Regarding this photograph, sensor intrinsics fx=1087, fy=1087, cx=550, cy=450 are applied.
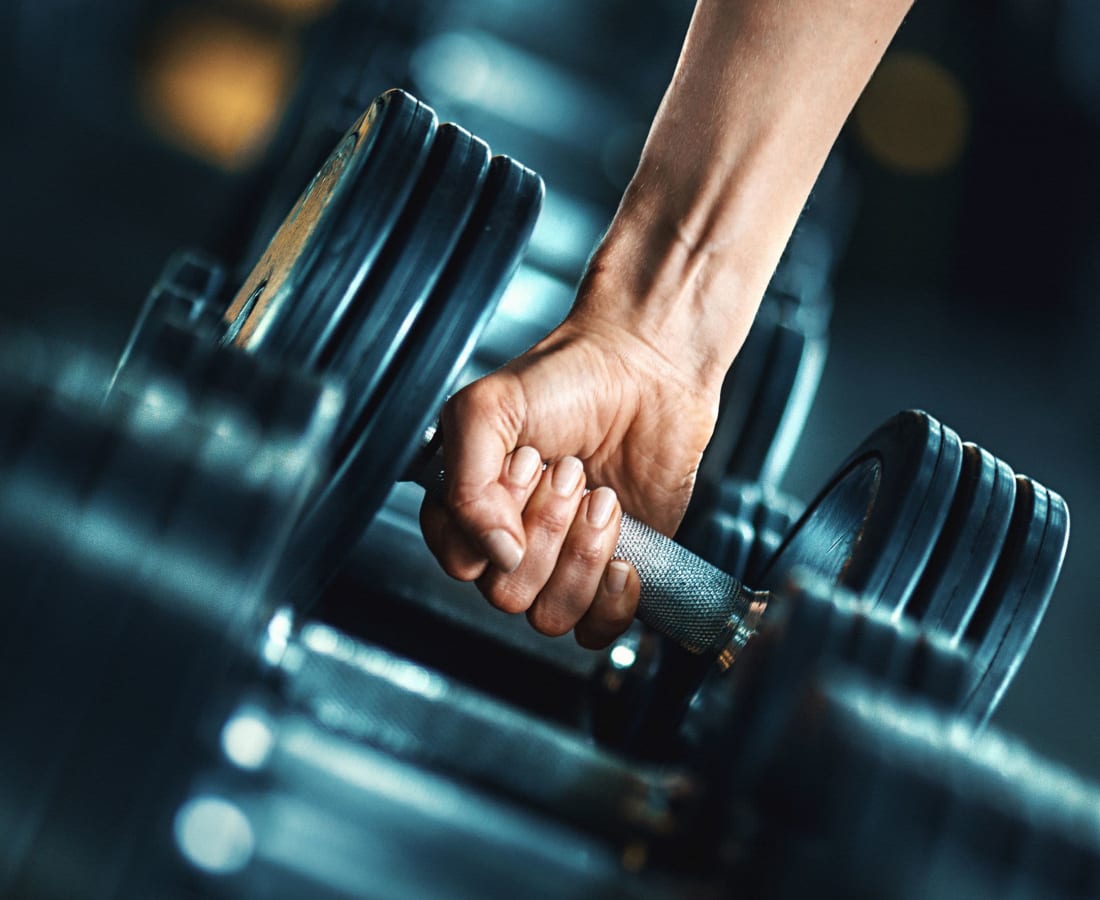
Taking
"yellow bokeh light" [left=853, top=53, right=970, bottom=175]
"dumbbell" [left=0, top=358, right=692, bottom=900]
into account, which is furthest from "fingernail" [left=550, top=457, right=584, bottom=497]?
"yellow bokeh light" [left=853, top=53, right=970, bottom=175]

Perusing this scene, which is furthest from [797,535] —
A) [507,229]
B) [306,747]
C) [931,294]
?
[931,294]

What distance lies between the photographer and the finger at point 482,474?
38.5 inches

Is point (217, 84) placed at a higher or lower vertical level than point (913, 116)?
lower

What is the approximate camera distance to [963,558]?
0.90 m

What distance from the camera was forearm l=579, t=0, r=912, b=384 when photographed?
Result: 1183 millimetres

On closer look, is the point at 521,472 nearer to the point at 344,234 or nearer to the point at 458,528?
the point at 458,528

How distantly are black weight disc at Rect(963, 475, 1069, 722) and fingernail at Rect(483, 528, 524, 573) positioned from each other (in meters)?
0.39

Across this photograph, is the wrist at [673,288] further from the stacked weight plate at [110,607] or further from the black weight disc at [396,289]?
the stacked weight plate at [110,607]

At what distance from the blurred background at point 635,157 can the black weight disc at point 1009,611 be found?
2.41m

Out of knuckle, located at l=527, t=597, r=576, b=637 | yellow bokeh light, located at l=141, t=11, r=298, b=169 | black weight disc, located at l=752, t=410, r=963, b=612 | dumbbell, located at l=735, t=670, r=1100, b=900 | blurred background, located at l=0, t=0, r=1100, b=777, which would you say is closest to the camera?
dumbbell, located at l=735, t=670, r=1100, b=900

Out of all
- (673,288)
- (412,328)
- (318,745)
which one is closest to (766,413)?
(673,288)

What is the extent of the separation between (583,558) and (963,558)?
0.35 meters

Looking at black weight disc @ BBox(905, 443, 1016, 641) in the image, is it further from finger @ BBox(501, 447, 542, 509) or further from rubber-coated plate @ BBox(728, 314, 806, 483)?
rubber-coated plate @ BBox(728, 314, 806, 483)

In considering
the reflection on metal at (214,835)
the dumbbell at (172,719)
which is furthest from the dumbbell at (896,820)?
the reflection on metal at (214,835)
